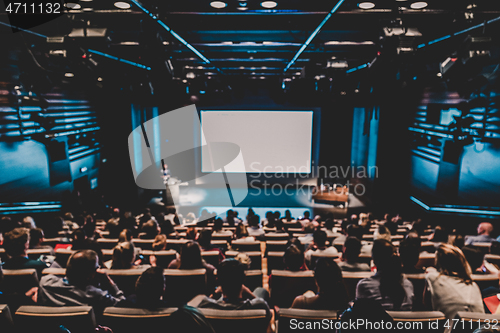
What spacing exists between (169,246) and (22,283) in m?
2.11

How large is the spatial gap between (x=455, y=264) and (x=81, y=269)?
334cm

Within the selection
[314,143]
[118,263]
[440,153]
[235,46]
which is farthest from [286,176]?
[118,263]

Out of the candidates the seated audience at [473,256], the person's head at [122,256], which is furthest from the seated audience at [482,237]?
the person's head at [122,256]

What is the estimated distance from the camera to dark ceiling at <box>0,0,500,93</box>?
3877mm

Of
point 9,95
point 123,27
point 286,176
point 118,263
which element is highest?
point 123,27

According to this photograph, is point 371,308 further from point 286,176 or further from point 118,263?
point 286,176

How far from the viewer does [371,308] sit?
167 cm

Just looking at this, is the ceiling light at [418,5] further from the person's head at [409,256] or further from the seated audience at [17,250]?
the seated audience at [17,250]

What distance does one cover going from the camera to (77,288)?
2525 mm

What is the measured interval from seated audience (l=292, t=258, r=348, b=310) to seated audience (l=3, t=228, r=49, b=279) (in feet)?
9.62

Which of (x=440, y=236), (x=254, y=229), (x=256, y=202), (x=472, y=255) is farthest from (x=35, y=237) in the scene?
(x=256, y=202)

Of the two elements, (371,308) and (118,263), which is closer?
(371,308)

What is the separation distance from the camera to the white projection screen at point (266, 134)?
13320 mm

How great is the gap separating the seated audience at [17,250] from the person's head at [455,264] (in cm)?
421
